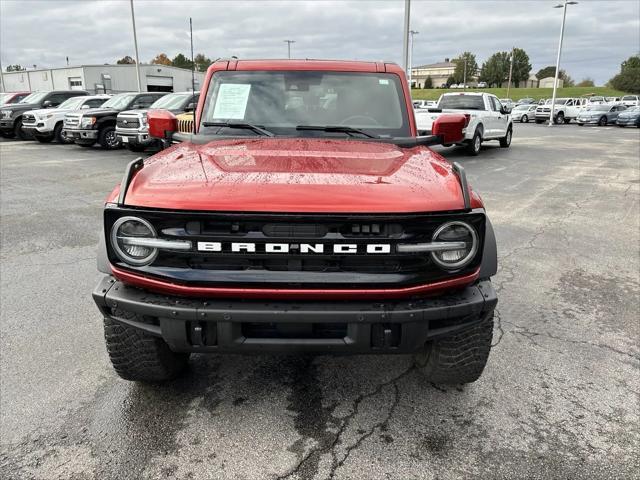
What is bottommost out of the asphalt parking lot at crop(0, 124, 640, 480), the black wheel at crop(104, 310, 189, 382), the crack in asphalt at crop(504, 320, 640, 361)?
the crack in asphalt at crop(504, 320, 640, 361)

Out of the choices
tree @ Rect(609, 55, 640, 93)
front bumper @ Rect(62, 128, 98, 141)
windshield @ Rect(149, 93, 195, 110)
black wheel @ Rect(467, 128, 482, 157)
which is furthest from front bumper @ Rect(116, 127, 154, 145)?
tree @ Rect(609, 55, 640, 93)

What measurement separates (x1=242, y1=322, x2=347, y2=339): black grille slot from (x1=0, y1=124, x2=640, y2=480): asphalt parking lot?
0.62 meters

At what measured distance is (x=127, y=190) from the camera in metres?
2.35

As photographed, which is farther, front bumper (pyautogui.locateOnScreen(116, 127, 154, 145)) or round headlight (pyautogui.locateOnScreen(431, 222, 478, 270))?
front bumper (pyautogui.locateOnScreen(116, 127, 154, 145))

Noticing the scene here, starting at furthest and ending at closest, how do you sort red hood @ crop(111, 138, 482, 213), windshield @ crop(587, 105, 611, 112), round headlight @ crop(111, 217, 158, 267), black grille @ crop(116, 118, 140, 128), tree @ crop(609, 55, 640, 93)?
tree @ crop(609, 55, 640, 93)
windshield @ crop(587, 105, 611, 112)
black grille @ crop(116, 118, 140, 128)
round headlight @ crop(111, 217, 158, 267)
red hood @ crop(111, 138, 482, 213)

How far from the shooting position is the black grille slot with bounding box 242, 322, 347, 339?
88.5 inches

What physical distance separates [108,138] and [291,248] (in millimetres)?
15982

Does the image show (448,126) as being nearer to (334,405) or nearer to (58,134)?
(334,405)

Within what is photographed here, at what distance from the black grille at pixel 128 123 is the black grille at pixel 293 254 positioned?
13.2m

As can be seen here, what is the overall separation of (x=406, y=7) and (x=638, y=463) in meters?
18.7

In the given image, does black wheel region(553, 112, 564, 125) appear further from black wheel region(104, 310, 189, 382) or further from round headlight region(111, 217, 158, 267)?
round headlight region(111, 217, 158, 267)

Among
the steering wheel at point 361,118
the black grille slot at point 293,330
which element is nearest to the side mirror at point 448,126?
the steering wheel at point 361,118

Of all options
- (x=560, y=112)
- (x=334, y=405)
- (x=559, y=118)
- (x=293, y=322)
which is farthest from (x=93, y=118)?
(x=559, y=118)

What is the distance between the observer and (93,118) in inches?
619
